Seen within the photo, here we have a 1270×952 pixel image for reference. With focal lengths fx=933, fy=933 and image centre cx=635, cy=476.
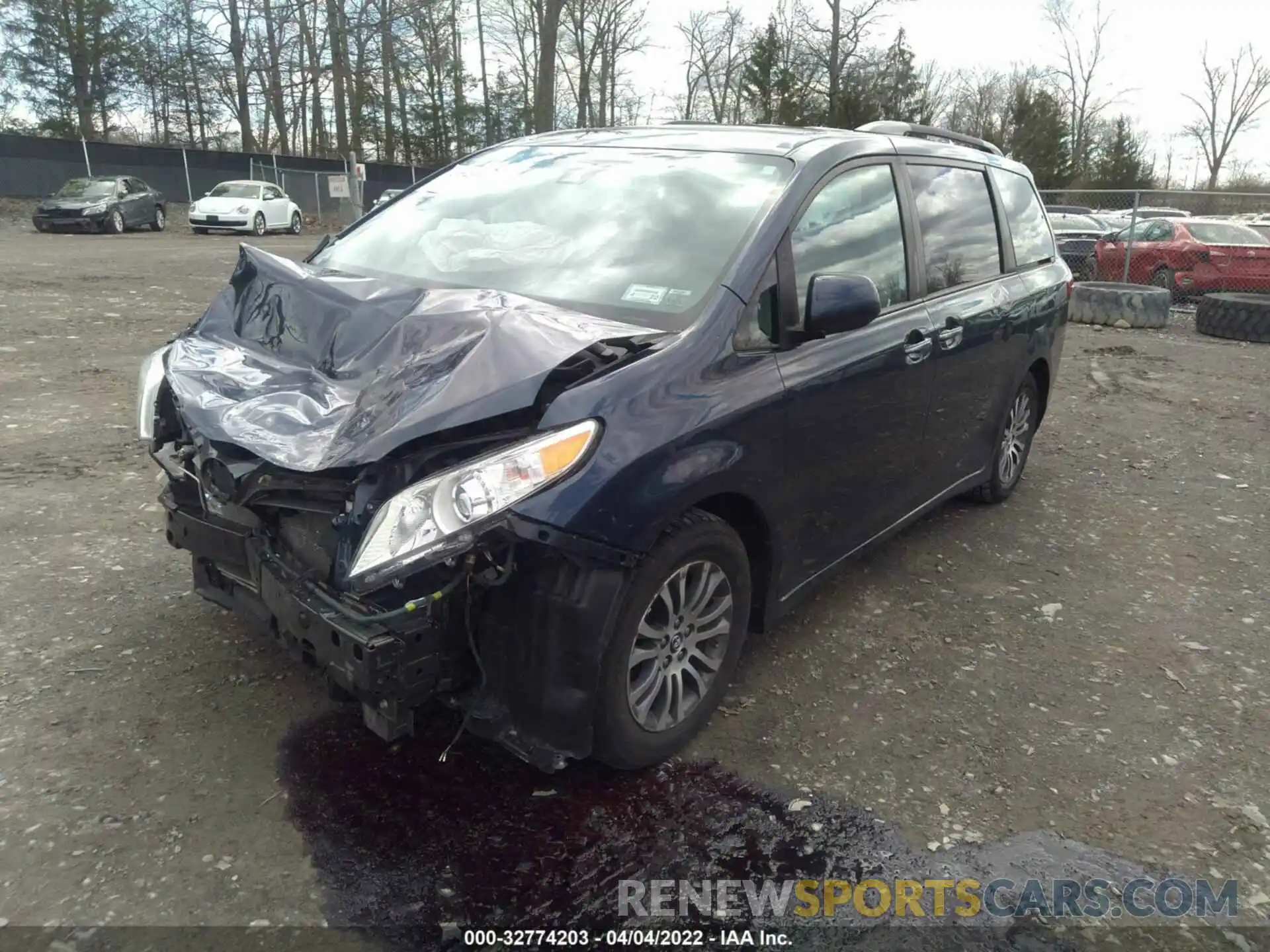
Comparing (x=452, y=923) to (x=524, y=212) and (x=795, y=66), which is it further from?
(x=795, y=66)

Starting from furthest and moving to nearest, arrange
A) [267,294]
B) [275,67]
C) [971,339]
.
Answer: [275,67]
[971,339]
[267,294]

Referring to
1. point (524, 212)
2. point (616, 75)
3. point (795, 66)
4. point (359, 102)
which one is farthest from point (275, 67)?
point (524, 212)

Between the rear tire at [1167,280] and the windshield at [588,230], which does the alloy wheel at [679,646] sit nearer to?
the windshield at [588,230]

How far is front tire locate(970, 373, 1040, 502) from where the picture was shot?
5.16m

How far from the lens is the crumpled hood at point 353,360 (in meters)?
2.42

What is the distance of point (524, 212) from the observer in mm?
3596

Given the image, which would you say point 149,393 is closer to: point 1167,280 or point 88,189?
point 1167,280

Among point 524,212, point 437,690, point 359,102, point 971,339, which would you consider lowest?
point 437,690

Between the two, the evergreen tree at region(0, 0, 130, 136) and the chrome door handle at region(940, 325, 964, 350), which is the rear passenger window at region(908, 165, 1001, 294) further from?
the evergreen tree at region(0, 0, 130, 136)

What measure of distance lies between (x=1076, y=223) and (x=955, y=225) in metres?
20.6

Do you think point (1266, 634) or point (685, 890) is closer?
point (685, 890)

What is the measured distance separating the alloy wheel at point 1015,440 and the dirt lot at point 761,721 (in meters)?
0.24

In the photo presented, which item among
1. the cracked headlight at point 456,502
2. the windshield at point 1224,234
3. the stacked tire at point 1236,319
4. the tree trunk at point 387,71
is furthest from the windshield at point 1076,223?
the tree trunk at point 387,71

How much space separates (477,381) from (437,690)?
82cm
